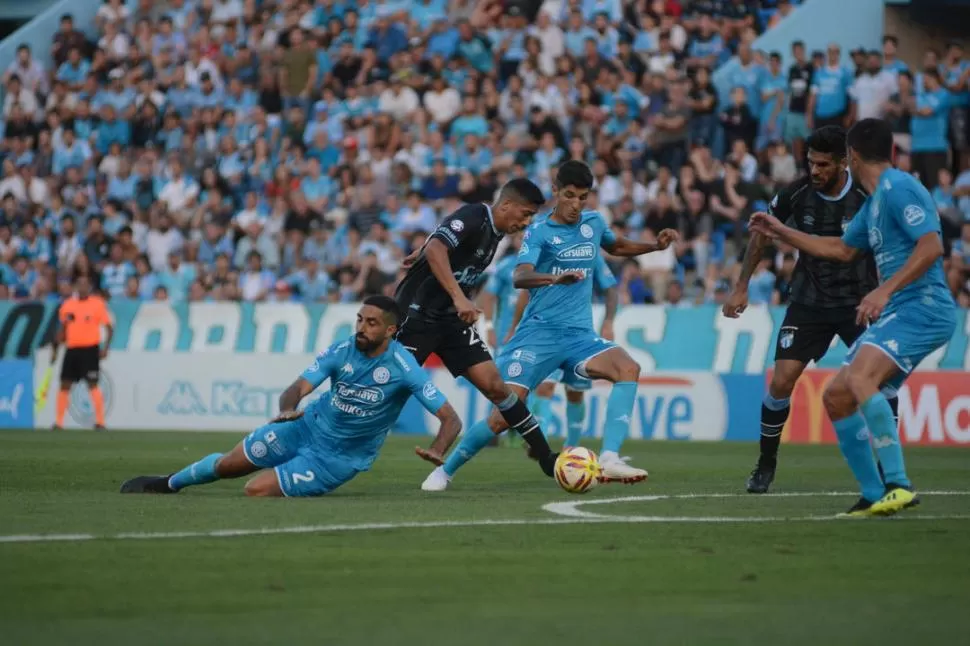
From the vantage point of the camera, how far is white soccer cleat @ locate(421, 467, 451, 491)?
12195 mm

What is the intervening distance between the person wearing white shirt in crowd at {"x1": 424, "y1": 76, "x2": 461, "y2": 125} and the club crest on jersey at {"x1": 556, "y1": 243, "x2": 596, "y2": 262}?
15.2m

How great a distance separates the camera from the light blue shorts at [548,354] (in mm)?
12852

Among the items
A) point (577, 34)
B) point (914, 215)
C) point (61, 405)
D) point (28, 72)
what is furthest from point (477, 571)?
point (28, 72)

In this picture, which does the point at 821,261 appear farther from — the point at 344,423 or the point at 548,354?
the point at 344,423

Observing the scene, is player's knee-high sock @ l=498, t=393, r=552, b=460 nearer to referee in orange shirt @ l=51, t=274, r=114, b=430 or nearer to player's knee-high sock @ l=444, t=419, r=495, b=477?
player's knee-high sock @ l=444, t=419, r=495, b=477

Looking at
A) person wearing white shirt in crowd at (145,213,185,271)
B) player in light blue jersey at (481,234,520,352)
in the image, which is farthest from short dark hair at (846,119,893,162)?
person wearing white shirt in crowd at (145,213,185,271)

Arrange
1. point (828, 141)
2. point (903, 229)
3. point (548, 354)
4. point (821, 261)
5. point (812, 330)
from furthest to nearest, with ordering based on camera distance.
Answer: point (548, 354)
point (812, 330)
point (821, 261)
point (828, 141)
point (903, 229)

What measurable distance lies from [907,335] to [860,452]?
734mm

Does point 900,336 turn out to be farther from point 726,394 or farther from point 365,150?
point 365,150

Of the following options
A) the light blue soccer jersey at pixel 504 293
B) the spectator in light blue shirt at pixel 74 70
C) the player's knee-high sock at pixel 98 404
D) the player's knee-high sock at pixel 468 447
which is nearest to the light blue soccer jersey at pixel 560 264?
the player's knee-high sock at pixel 468 447

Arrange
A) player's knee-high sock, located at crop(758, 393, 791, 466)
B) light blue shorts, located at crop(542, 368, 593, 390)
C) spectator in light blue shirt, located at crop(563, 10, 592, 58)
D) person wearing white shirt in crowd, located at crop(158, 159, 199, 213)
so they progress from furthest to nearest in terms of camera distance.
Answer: person wearing white shirt in crowd, located at crop(158, 159, 199, 213)
spectator in light blue shirt, located at crop(563, 10, 592, 58)
light blue shorts, located at crop(542, 368, 593, 390)
player's knee-high sock, located at crop(758, 393, 791, 466)

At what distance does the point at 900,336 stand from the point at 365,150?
1956 centimetres

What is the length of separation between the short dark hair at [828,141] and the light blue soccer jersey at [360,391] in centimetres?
306

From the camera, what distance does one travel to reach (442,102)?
28.1 metres
